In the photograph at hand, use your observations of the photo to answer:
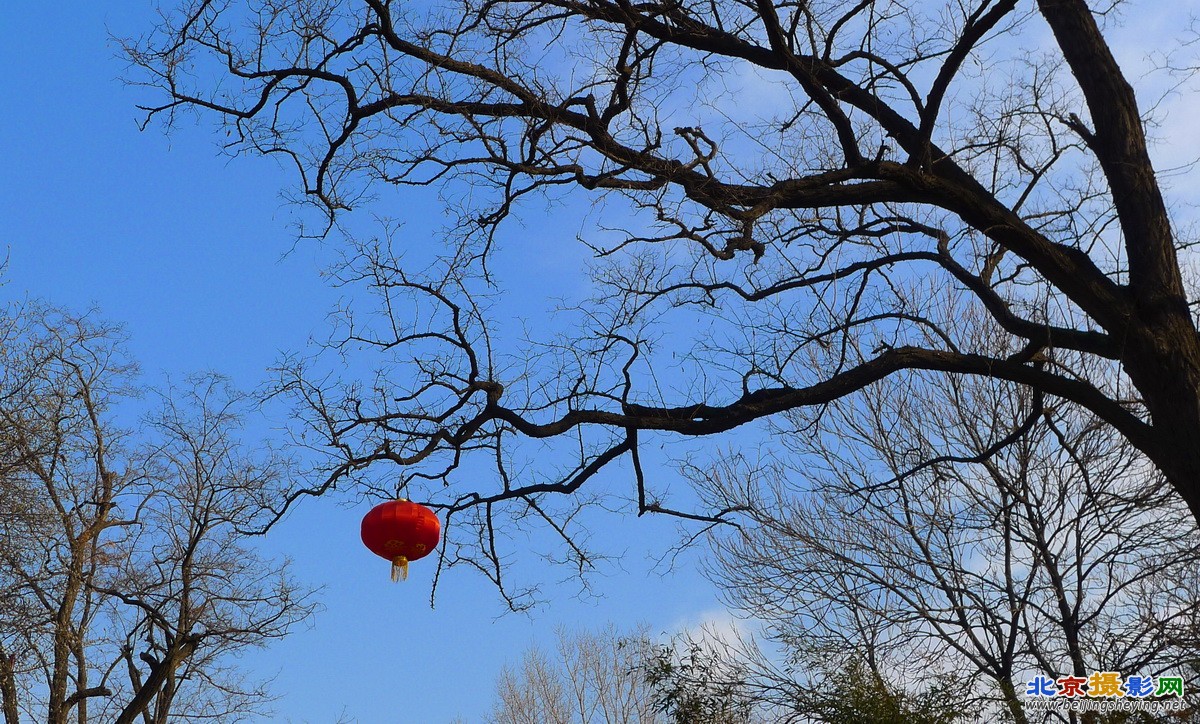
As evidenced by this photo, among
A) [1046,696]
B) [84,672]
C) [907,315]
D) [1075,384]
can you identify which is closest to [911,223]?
[907,315]

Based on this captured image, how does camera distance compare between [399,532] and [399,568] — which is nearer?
[399,532]

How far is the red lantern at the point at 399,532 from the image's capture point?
5.24m

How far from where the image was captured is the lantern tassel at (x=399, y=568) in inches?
211

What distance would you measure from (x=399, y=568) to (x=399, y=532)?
24 cm

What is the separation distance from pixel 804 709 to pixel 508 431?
4.34 m

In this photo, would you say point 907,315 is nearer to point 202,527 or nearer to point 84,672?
point 202,527

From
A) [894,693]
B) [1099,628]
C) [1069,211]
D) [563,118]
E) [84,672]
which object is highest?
[84,672]

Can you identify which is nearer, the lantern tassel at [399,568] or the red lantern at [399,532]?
the red lantern at [399,532]

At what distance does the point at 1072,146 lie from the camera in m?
6.21

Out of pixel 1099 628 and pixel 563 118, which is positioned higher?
pixel 563 118

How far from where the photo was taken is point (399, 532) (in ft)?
17.3

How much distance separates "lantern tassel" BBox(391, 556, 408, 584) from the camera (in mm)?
5355

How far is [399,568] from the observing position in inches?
212

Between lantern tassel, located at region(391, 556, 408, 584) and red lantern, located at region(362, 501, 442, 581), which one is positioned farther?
lantern tassel, located at region(391, 556, 408, 584)
